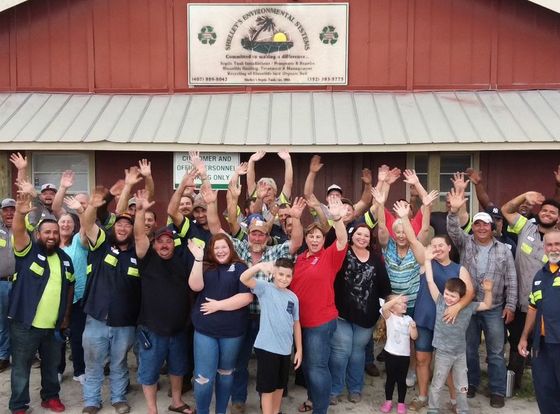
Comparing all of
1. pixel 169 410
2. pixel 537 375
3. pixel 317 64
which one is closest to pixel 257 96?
pixel 317 64

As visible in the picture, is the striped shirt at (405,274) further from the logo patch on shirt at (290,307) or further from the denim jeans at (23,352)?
the denim jeans at (23,352)

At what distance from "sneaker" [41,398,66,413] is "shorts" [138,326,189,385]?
885 mm

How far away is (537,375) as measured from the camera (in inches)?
176

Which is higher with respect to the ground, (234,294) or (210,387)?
(234,294)

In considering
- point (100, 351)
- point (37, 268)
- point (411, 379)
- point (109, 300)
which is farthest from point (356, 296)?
point (37, 268)

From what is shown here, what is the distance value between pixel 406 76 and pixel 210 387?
5761 millimetres

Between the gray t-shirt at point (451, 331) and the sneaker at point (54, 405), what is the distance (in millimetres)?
3487

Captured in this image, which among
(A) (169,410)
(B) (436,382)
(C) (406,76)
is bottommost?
(A) (169,410)

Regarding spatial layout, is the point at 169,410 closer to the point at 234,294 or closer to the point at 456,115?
the point at 234,294

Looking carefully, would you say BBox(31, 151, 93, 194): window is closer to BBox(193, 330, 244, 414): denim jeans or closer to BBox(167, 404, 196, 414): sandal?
BBox(167, 404, 196, 414): sandal

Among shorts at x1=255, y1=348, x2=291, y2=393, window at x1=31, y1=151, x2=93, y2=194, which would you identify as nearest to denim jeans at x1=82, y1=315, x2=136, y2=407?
shorts at x1=255, y1=348, x2=291, y2=393

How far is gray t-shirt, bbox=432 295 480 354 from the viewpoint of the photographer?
185 inches

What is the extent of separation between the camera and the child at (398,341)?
16.2 ft

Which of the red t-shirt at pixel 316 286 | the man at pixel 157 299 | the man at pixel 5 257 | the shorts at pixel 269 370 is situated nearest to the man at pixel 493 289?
the red t-shirt at pixel 316 286
